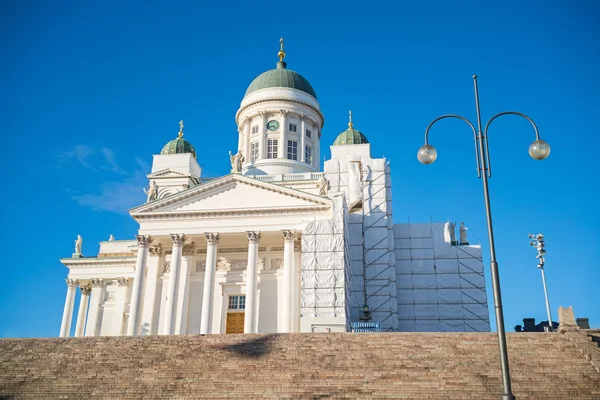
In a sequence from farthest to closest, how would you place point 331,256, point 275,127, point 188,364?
1. point 275,127
2. point 331,256
3. point 188,364

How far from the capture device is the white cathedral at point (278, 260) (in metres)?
30.4

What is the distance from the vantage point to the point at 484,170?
11562 millimetres

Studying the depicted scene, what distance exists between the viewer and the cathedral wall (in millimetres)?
35406

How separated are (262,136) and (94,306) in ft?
57.1

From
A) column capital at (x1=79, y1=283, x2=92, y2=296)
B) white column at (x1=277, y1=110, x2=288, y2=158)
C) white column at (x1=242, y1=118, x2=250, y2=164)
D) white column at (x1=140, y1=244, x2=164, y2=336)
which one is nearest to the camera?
white column at (x1=140, y1=244, x2=164, y2=336)

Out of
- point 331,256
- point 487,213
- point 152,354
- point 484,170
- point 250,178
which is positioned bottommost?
point 152,354

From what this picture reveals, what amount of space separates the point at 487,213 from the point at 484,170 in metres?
0.92

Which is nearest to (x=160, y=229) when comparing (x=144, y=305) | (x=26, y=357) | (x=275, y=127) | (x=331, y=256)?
(x=144, y=305)

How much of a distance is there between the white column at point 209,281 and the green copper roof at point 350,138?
14585 mm

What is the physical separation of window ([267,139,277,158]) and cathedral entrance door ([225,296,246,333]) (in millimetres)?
13062

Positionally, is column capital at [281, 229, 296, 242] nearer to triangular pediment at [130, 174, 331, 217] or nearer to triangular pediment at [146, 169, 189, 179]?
triangular pediment at [130, 174, 331, 217]

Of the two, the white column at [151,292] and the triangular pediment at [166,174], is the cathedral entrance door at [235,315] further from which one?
the triangular pediment at [166,174]

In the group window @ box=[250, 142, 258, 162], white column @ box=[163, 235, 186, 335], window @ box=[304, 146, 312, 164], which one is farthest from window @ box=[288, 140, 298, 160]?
white column @ box=[163, 235, 186, 335]

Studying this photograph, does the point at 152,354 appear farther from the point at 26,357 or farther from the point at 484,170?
the point at 484,170
